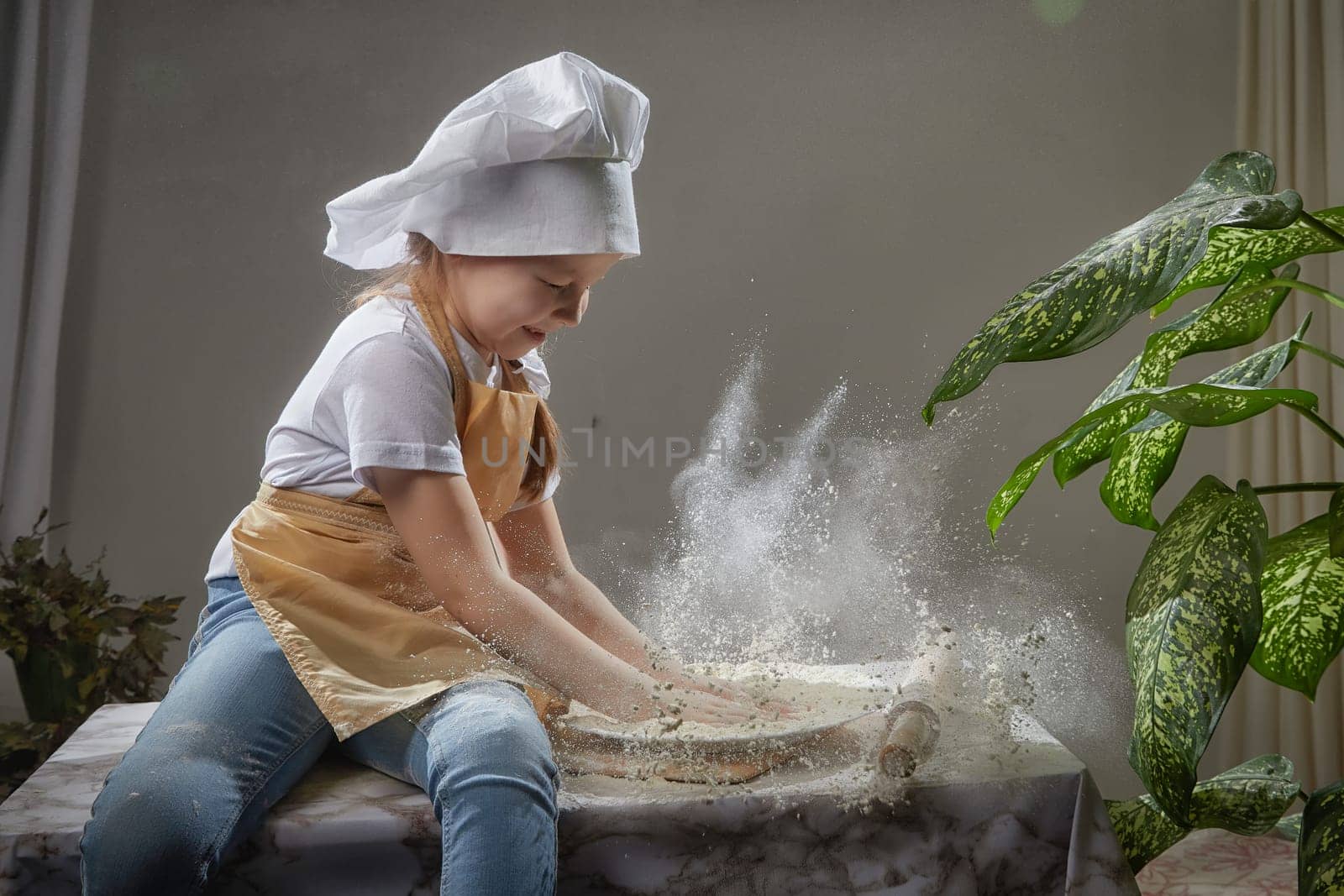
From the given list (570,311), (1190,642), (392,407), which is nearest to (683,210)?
(570,311)

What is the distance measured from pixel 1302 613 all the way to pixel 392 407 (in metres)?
0.86

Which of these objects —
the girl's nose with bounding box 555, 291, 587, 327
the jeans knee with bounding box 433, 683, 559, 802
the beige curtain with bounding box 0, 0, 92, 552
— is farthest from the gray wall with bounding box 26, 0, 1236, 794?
the jeans knee with bounding box 433, 683, 559, 802

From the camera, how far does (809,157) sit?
252 cm

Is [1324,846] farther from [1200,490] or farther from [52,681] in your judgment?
[52,681]

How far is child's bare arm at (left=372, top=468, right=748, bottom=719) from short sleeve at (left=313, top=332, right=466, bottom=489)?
20 millimetres

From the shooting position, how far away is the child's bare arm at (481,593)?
1153 millimetres

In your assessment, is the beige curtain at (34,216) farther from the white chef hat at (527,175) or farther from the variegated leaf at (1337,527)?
the variegated leaf at (1337,527)

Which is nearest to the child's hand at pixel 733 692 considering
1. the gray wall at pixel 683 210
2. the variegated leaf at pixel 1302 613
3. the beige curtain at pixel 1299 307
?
the variegated leaf at pixel 1302 613

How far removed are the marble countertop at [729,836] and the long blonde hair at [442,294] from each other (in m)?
0.41

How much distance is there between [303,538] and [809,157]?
1.65 m

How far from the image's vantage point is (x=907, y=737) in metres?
1.08

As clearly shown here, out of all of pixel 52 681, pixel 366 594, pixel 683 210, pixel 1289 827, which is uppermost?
pixel 683 210

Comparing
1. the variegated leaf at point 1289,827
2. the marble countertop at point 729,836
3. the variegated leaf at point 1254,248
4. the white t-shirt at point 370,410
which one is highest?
the variegated leaf at point 1254,248

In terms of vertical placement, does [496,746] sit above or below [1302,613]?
below
